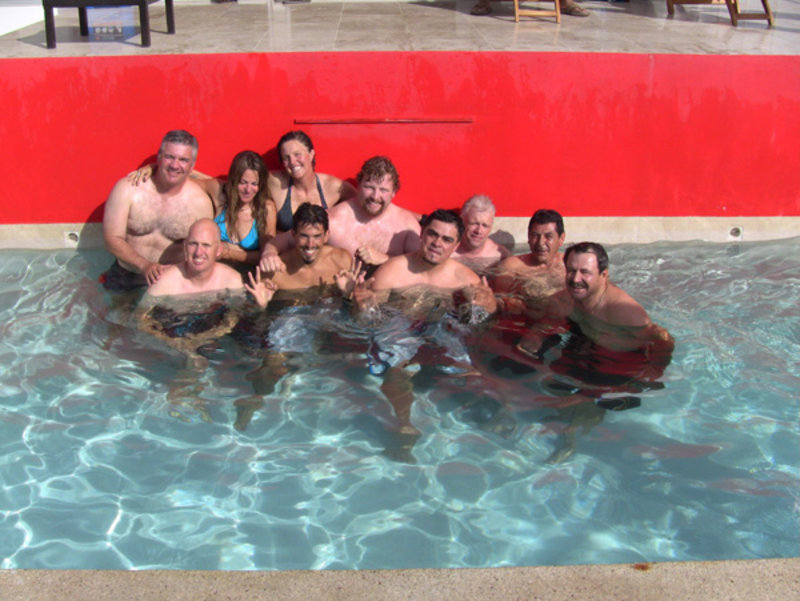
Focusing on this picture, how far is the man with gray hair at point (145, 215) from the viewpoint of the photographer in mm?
5988

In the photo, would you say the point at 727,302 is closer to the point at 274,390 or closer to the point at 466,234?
the point at 466,234

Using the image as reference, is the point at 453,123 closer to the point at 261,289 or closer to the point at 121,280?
the point at 261,289

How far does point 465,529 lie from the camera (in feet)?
12.4

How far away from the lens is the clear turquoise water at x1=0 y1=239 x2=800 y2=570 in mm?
3662

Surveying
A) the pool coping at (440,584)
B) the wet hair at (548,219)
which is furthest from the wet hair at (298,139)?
the pool coping at (440,584)

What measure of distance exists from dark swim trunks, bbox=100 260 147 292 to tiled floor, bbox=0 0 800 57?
1.82m

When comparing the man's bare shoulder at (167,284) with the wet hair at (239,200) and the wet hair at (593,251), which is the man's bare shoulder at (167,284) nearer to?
the wet hair at (239,200)

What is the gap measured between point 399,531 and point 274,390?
54.8 inches

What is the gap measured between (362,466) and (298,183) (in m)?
2.82

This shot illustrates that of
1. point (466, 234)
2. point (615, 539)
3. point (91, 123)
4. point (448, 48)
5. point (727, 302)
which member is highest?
point (448, 48)

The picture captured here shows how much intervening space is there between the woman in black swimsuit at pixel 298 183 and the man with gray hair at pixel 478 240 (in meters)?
1.03

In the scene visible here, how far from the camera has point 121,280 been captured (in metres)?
6.05

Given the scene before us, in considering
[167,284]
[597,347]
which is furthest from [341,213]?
[597,347]

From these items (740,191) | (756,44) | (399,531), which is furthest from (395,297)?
(756,44)
